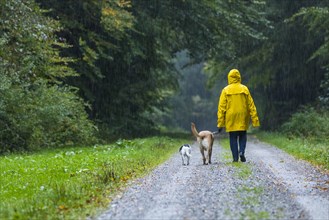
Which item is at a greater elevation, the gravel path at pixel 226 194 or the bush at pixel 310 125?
the gravel path at pixel 226 194

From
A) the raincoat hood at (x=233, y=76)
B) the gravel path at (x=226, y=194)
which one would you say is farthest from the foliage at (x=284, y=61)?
the gravel path at (x=226, y=194)

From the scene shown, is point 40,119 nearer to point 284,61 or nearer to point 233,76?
point 233,76

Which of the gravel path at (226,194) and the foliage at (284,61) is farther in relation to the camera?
the foliage at (284,61)

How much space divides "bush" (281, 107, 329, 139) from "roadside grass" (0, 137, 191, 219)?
10.2 meters

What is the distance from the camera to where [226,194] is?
9.24 m

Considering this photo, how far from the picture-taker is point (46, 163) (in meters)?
13.8

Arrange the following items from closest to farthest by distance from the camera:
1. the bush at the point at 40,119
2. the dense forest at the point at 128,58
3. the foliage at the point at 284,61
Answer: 1. the bush at the point at 40,119
2. the dense forest at the point at 128,58
3. the foliage at the point at 284,61

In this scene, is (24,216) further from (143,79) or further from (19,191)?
(143,79)

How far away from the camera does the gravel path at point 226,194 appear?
774 cm

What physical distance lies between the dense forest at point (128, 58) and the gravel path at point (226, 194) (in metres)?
8.15

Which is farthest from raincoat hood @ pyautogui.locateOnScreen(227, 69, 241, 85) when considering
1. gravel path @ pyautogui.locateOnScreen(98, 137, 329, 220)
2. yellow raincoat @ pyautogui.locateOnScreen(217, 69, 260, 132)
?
gravel path @ pyautogui.locateOnScreen(98, 137, 329, 220)

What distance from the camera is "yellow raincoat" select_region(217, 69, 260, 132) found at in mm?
14125

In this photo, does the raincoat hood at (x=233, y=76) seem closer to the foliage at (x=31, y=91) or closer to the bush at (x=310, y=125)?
the foliage at (x=31, y=91)

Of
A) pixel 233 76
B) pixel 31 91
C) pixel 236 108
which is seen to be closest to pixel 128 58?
pixel 31 91
